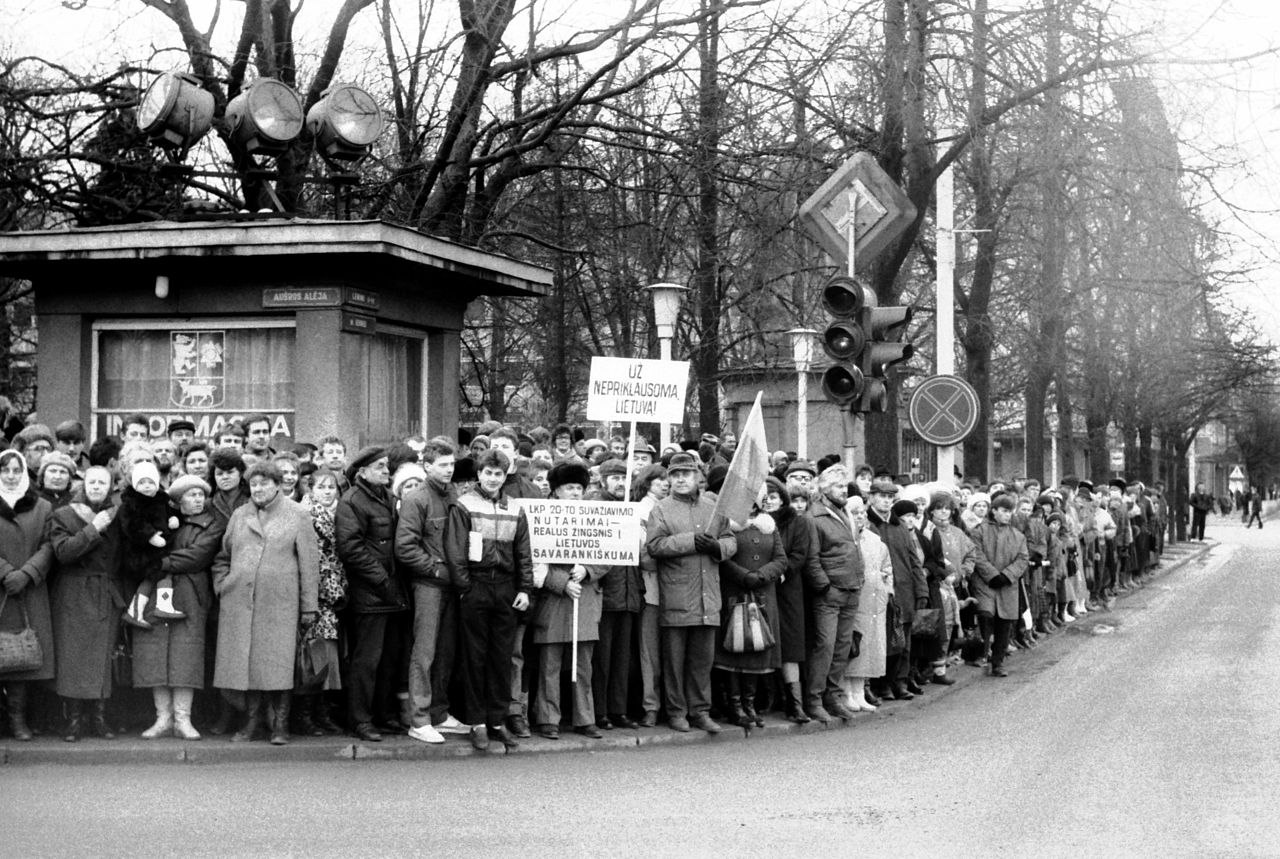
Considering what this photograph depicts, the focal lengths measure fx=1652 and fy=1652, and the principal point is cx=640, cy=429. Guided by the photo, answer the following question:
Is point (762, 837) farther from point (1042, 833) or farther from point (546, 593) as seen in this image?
point (546, 593)

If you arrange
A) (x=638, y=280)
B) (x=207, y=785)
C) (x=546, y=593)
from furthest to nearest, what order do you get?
(x=638, y=280) → (x=546, y=593) → (x=207, y=785)

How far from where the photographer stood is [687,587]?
11.7 meters

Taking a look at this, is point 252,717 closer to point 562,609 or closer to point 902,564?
point 562,609

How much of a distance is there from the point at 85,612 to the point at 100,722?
752 mm

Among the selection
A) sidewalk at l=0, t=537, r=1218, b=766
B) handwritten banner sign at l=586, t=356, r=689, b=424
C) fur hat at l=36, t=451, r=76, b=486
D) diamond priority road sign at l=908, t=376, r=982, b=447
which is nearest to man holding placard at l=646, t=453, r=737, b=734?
sidewalk at l=0, t=537, r=1218, b=766

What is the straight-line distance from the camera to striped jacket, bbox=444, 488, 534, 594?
1064 centimetres

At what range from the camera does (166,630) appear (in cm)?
1044

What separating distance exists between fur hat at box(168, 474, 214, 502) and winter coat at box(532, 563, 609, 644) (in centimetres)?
236

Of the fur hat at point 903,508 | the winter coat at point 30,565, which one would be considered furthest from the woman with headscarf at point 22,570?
the fur hat at point 903,508

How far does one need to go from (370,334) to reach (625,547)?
5575 millimetres

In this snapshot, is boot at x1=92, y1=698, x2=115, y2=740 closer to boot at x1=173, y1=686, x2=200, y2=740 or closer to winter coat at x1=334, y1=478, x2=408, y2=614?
boot at x1=173, y1=686, x2=200, y2=740

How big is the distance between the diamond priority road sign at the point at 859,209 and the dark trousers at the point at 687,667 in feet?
15.0

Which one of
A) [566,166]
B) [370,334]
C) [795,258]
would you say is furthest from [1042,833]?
[566,166]

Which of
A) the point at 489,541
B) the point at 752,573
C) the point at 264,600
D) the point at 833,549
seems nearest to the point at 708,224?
the point at 833,549
